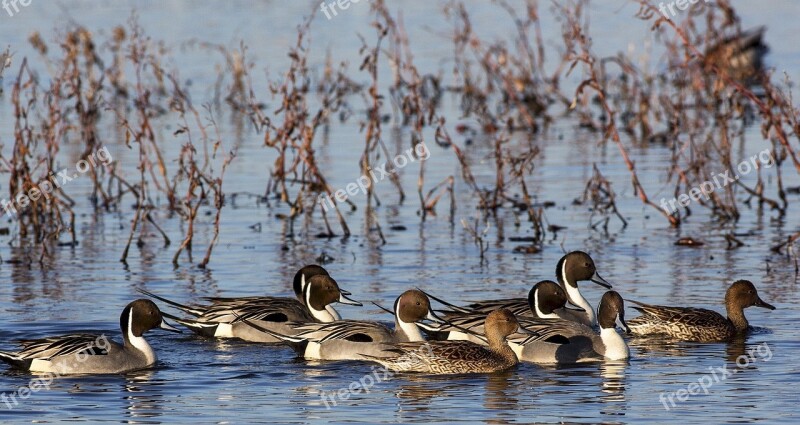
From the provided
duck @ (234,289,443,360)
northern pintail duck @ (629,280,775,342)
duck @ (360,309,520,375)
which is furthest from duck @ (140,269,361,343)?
northern pintail duck @ (629,280,775,342)

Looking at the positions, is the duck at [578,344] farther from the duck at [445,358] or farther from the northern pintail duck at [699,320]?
the northern pintail duck at [699,320]

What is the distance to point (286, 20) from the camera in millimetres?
33031

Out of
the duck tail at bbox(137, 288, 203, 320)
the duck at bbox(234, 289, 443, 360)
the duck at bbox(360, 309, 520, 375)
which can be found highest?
the duck tail at bbox(137, 288, 203, 320)

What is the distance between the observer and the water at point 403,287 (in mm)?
8523

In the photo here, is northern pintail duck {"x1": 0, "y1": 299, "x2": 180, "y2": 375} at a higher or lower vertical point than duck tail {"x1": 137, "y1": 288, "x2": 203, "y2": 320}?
lower

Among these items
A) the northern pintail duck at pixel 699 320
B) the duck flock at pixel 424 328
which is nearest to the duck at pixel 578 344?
the duck flock at pixel 424 328

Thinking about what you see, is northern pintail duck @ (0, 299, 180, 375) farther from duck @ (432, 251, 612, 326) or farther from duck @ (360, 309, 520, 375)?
duck @ (432, 251, 612, 326)

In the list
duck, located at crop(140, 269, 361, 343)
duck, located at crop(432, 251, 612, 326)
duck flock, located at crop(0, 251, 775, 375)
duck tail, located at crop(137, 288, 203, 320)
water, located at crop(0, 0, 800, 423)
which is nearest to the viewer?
water, located at crop(0, 0, 800, 423)

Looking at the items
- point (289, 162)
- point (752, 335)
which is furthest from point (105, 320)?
point (289, 162)

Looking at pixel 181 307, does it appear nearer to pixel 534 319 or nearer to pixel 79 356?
pixel 79 356

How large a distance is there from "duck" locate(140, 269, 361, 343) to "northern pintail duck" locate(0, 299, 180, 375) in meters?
0.93

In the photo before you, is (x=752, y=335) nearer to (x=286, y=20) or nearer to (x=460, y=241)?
(x=460, y=241)

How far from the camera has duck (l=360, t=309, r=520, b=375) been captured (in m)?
9.61

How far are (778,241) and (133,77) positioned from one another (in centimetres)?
1426
